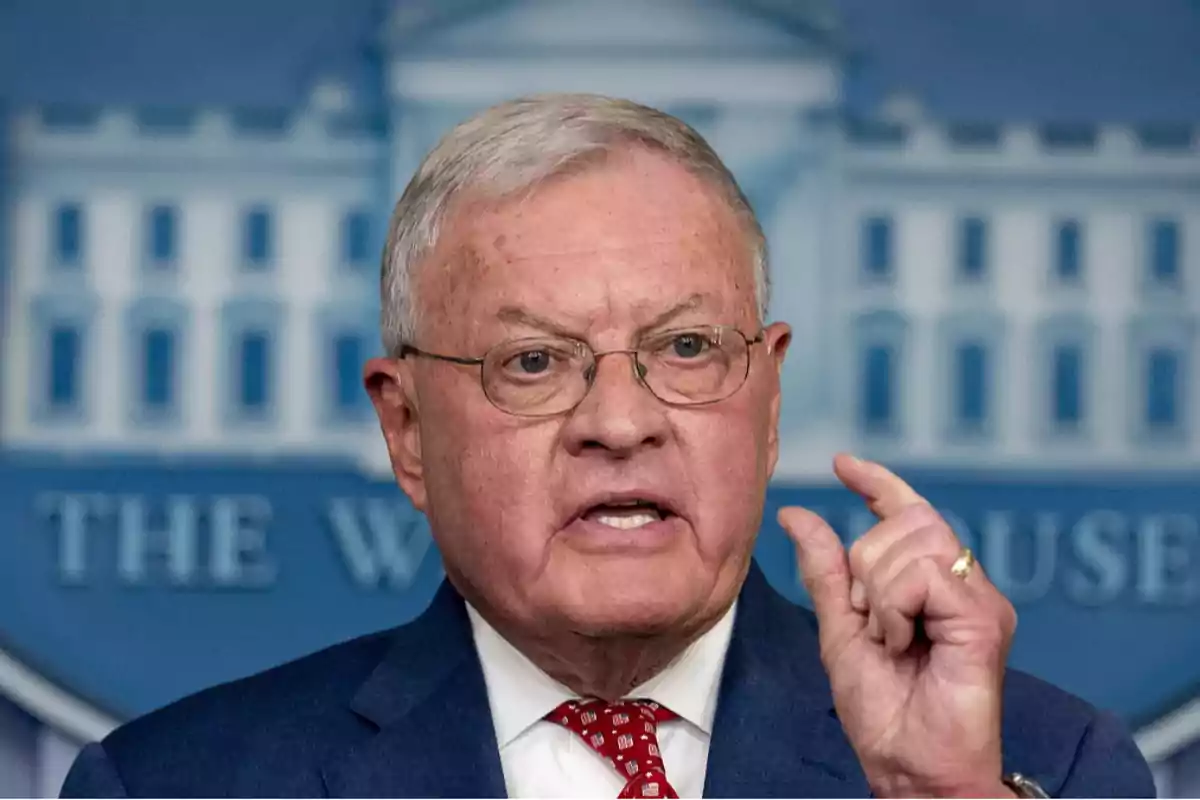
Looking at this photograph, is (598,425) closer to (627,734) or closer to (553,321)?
(553,321)

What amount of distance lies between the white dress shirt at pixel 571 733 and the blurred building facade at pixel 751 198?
1025mm

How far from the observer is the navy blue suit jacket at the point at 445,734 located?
185 centimetres

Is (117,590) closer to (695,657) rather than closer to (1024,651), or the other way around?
(695,657)

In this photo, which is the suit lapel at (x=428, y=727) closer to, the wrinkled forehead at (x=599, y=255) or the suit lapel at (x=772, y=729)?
the suit lapel at (x=772, y=729)

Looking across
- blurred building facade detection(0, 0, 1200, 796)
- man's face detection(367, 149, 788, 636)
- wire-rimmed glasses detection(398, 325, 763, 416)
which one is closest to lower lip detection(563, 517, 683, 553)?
man's face detection(367, 149, 788, 636)

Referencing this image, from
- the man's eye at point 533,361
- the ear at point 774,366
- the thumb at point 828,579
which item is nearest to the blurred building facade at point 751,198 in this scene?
the ear at point 774,366

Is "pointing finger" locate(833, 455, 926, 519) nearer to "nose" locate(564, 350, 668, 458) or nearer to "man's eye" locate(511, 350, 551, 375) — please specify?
"nose" locate(564, 350, 668, 458)

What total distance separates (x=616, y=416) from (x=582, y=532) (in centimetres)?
12

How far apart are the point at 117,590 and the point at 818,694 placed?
1470mm

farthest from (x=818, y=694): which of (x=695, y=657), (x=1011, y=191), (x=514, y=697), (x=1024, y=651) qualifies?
(x=1011, y=191)

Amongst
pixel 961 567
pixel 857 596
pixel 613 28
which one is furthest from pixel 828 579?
pixel 613 28

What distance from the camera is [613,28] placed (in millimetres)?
2912

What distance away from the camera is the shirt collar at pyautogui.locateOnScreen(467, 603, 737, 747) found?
189cm

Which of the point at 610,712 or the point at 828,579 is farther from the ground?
the point at 828,579
